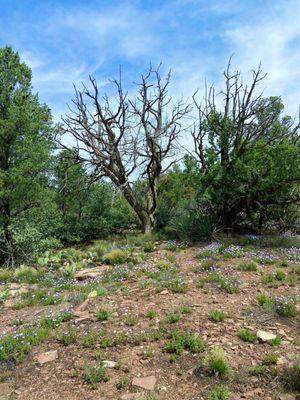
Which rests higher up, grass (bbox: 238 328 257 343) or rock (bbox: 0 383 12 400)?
grass (bbox: 238 328 257 343)

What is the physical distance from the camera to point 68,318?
6277mm

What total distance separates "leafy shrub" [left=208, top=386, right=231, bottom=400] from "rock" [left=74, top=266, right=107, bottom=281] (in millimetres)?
4999

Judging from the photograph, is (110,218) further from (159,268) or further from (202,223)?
(159,268)

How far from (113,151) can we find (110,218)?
11.3 ft

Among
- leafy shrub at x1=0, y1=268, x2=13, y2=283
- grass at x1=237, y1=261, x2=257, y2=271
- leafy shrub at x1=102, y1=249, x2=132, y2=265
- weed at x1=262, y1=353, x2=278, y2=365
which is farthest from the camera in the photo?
leafy shrub at x1=102, y1=249, x2=132, y2=265

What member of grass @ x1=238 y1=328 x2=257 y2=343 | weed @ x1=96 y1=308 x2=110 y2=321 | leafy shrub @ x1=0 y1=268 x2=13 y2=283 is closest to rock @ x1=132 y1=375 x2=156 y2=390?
grass @ x1=238 y1=328 x2=257 y2=343

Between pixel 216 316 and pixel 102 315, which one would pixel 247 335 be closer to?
pixel 216 316

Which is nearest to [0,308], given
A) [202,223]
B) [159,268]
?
[159,268]

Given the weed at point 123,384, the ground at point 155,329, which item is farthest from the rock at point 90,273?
the weed at point 123,384

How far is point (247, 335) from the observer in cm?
524

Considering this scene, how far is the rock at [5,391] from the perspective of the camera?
14.5 ft

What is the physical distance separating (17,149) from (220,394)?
29.6ft

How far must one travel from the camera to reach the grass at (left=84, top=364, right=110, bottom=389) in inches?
177

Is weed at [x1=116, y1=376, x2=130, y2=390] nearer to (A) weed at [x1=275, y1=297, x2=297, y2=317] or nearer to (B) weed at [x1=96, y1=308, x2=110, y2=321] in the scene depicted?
(B) weed at [x1=96, y1=308, x2=110, y2=321]
